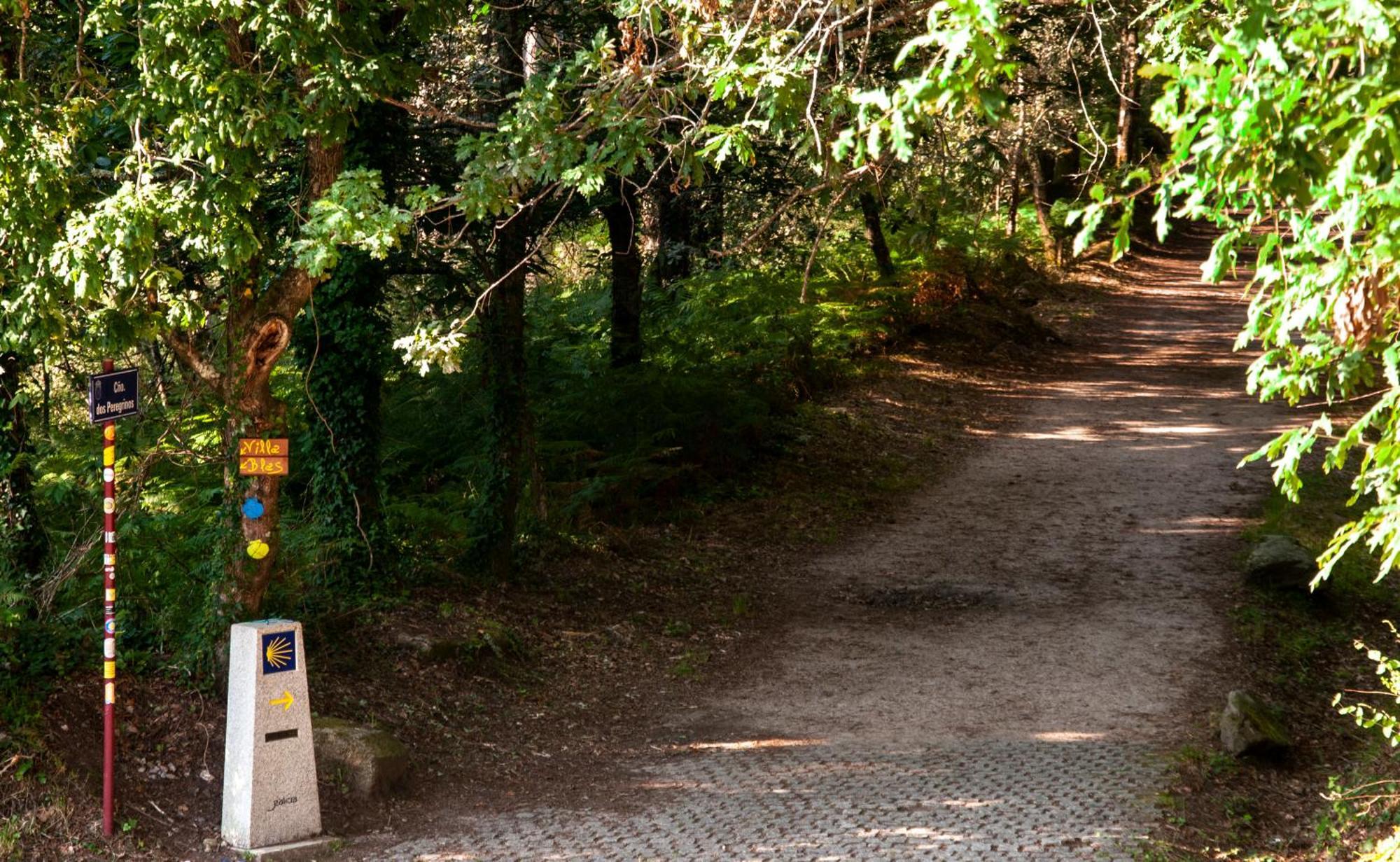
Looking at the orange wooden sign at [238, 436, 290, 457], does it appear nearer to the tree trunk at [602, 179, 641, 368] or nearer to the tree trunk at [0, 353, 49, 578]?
the tree trunk at [0, 353, 49, 578]

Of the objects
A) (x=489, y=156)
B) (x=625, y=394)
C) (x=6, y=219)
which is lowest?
(x=625, y=394)

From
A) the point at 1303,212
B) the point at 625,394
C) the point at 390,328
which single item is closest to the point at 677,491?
the point at 625,394

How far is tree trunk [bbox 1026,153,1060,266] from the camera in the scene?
25.6m

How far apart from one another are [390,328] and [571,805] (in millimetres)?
4223

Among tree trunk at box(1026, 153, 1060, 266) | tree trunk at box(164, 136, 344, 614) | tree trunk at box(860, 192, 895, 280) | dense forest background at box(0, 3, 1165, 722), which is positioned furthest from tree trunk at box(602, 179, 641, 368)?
tree trunk at box(1026, 153, 1060, 266)

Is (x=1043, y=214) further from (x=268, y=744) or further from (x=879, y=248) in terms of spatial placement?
(x=268, y=744)

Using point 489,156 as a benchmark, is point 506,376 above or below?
below

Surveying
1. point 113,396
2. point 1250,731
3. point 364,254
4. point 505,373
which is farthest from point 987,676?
point 113,396

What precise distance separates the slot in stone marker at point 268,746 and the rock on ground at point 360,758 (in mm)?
387

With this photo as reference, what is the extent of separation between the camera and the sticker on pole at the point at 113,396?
652cm

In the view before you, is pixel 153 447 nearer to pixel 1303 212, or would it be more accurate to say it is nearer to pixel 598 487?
pixel 598 487

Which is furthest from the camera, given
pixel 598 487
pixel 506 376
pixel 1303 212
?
pixel 598 487

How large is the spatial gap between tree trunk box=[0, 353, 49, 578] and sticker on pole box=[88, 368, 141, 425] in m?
1.28

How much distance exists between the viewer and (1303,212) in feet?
13.7
